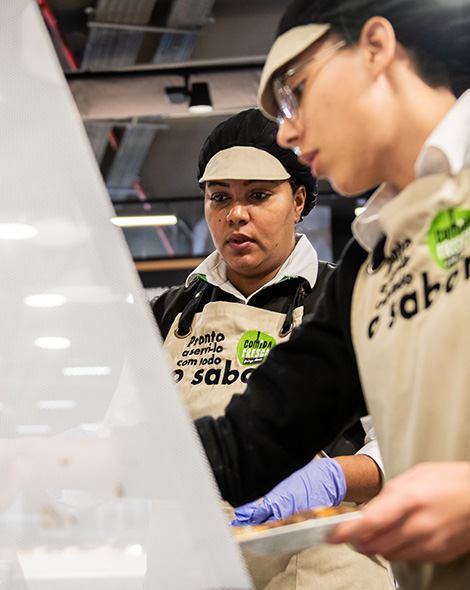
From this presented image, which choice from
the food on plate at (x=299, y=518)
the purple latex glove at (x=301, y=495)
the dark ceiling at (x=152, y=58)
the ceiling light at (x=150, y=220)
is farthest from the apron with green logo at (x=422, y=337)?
the ceiling light at (x=150, y=220)

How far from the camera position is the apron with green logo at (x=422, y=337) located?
0.71m

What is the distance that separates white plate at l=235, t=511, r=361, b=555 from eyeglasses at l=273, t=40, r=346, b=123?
0.53m

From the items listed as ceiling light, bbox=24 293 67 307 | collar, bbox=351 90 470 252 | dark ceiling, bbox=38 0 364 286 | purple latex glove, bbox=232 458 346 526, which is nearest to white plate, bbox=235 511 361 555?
ceiling light, bbox=24 293 67 307

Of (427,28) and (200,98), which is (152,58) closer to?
(200,98)

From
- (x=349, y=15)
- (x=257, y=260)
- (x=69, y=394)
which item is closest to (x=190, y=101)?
(x=257, y=260)

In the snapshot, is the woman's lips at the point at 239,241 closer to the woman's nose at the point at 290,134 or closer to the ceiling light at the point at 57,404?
the woman's nose at the point at 290,134

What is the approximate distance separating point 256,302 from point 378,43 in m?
0.91

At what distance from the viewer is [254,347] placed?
5.28 feet

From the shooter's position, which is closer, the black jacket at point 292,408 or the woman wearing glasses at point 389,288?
the woman wearing glasses at point 389,288

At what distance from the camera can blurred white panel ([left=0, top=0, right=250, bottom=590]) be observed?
0.62 meters

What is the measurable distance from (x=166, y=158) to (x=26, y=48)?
651 cm

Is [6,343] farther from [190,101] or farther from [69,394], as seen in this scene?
[190,101]

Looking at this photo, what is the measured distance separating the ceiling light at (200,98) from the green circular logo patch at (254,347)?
314cm

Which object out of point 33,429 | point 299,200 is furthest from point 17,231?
point 299,200
